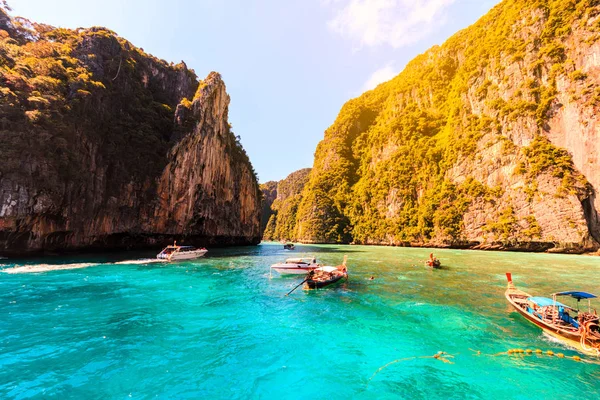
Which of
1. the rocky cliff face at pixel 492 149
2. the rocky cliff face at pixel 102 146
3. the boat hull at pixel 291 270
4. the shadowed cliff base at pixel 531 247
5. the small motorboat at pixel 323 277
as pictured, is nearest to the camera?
the small motorboat at pixel 323 277

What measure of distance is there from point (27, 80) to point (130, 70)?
20.8m

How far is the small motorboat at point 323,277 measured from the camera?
74.5ft

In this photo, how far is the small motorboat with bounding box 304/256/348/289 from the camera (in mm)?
22719

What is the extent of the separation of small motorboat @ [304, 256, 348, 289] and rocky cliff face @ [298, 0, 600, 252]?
205 ft

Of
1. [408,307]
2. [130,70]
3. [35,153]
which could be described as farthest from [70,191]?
[408,307]

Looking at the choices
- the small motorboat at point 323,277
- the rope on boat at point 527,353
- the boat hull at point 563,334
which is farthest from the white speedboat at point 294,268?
the rope on boat at point 527,353

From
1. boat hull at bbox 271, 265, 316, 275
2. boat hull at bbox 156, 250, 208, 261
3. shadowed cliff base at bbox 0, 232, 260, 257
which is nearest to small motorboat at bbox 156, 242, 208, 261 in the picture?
boat hull at bbox 156, 250, 208, 261

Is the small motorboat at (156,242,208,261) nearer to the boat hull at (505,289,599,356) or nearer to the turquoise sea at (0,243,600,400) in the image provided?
the turquoise sea at (0,243,600,400)

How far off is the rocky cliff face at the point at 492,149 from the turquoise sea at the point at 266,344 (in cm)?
5383

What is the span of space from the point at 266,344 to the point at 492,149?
302 feet

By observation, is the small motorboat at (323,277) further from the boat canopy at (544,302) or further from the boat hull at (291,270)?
the boat canopy at (544,302)

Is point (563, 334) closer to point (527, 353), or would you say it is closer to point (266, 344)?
point (527, 353)

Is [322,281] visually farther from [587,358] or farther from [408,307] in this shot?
[587,358]

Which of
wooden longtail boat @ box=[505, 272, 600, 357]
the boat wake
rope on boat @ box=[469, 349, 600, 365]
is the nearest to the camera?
rope on boat @ box=[469, 349, 600, 365]
